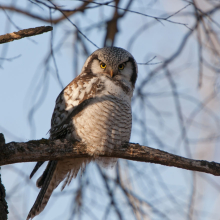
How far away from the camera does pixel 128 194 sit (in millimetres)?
3564

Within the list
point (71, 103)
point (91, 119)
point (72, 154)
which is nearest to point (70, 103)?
point (71, 103)

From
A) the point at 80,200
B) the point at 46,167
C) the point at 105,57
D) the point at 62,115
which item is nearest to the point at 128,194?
the point at 80,200

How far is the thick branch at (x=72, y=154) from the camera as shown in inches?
93.8

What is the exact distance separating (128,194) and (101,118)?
3.34 feet

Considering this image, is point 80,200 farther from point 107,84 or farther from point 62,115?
point 107,84

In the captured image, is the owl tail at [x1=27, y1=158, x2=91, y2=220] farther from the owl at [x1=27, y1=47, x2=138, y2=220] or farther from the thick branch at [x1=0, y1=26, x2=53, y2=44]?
the thick branch at [x1=0, y1=26, x2=53, y2=44]

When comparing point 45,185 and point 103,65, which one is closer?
point 45,185

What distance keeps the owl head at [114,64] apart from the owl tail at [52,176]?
3.33 feet

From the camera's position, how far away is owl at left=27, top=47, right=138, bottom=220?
10.1 feet

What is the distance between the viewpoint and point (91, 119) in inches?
120

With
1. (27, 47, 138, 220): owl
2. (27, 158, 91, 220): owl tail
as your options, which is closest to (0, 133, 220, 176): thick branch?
(27, 47, 138, 220): owl

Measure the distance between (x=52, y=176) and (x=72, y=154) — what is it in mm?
759

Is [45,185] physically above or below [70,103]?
below

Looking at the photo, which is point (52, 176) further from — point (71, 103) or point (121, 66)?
point (121, 66)
